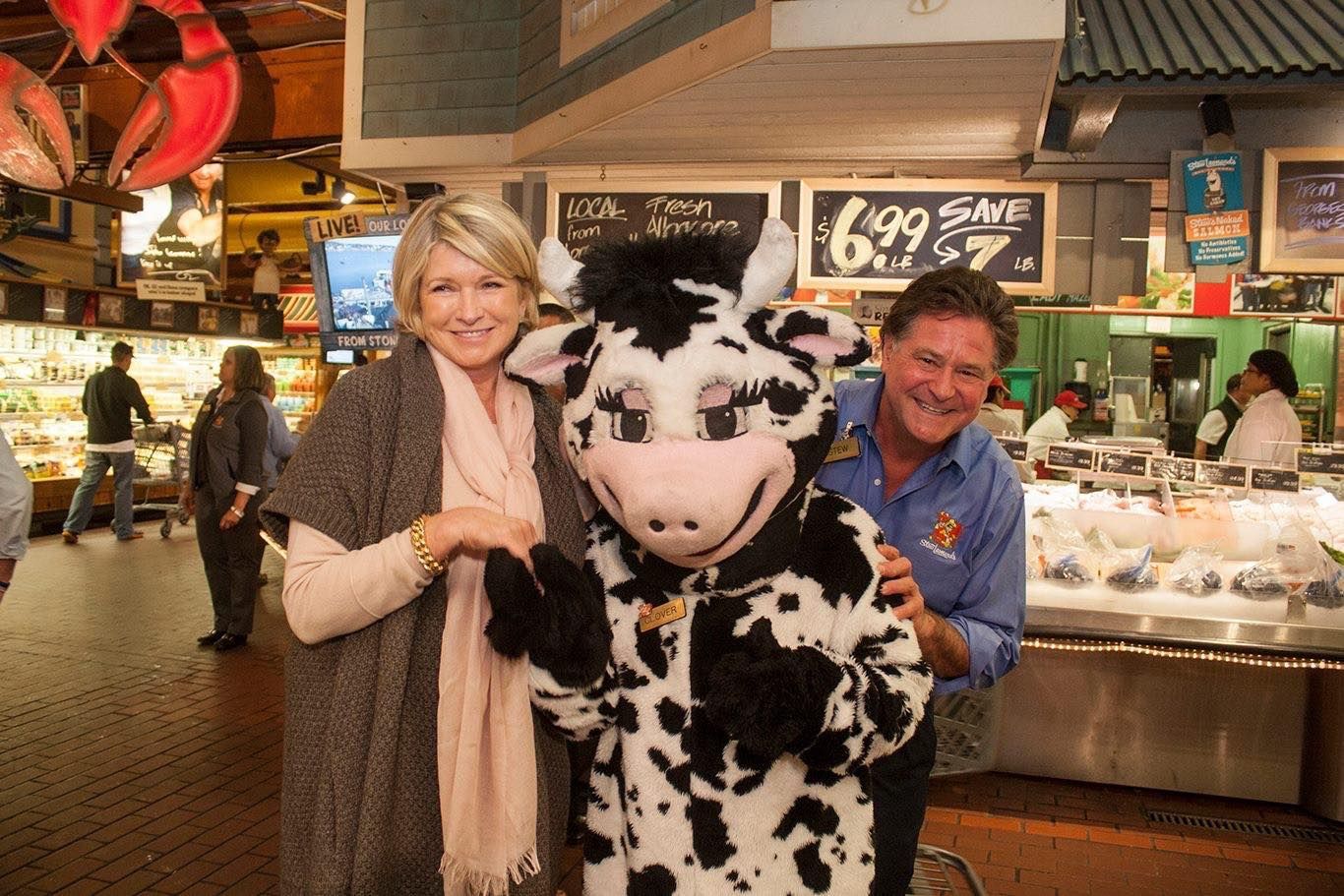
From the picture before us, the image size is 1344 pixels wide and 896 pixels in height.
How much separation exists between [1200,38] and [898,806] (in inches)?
158

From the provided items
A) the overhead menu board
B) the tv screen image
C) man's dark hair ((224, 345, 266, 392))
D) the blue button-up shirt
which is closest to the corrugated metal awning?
the overhead menu board

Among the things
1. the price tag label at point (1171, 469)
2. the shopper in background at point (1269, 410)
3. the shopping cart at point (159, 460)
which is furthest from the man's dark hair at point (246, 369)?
the shopper in background at point (1269, 410)

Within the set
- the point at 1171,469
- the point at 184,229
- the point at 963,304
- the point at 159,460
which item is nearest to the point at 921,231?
the point at 1171,469

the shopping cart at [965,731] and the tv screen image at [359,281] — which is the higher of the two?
the tv screen image at [359,281]

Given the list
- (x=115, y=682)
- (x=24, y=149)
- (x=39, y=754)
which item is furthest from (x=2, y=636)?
(x=24, y=149)

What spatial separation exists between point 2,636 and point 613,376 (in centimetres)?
764

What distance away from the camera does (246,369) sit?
7082mm

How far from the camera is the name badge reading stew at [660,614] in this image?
1.71m

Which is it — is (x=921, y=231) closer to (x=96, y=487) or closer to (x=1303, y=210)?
(x=1303, y=210)

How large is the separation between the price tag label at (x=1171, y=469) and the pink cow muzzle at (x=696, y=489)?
13.2 ft

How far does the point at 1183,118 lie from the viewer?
5.24 m

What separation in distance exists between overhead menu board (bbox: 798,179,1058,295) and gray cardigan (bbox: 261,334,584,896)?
3.86 meters

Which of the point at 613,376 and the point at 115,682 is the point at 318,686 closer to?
the point at 613,376

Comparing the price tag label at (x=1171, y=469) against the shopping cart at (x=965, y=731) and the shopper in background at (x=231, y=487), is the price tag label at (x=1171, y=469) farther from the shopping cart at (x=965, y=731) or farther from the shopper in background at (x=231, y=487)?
the shopper in background at (x=231, y=487)
